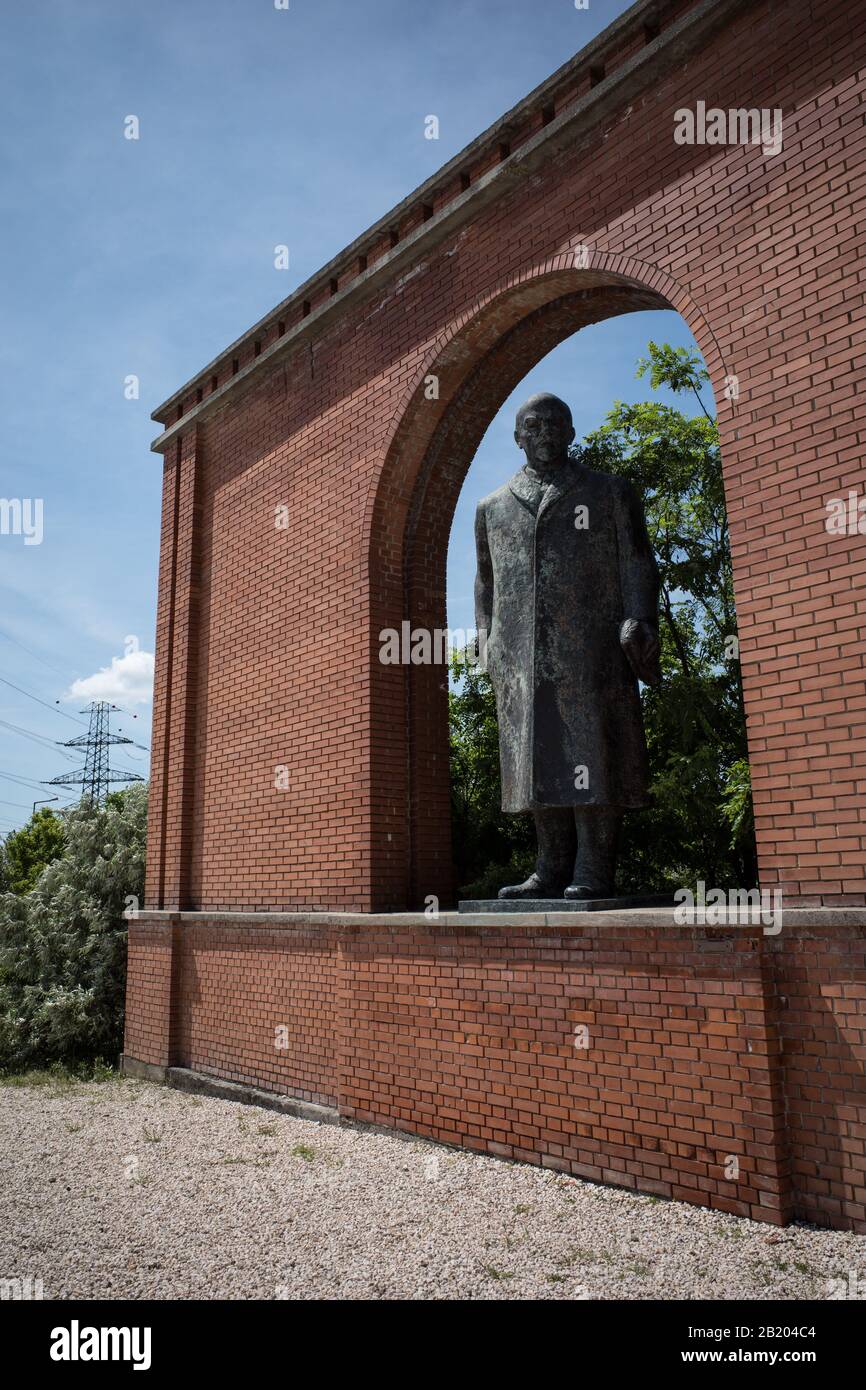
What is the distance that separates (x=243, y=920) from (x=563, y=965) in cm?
336

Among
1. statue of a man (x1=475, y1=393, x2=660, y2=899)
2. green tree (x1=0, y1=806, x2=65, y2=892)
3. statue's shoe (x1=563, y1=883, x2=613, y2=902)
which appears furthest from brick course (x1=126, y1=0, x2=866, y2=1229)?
green tree (x1=0, y1=806, x2=65, y2=892)

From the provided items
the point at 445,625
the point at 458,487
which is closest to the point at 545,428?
the point at 458,487

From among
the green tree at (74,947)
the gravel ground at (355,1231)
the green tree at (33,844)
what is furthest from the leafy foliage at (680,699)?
the green tree at (33,844)

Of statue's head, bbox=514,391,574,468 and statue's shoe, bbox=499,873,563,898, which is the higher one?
statue's head, bbox=514,391,574,468

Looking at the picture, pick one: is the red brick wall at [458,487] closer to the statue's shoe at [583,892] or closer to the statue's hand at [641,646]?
the statue's hand at [641,646]

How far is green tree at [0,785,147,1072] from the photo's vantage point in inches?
353

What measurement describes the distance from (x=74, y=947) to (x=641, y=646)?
7011 millimetres

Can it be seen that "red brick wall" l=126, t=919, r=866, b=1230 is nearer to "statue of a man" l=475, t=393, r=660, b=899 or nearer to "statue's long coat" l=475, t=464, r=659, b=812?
"statue of a man" l=475, t=393, r=660, b=899

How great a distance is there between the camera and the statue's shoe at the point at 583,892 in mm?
5039

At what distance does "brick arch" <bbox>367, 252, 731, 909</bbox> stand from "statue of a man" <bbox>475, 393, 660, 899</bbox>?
1020mm

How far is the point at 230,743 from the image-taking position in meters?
8.02

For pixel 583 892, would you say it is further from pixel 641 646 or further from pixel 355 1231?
pixel 355 1231

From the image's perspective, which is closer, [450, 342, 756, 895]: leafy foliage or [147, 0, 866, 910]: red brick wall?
[147, 0, 866, 910]: red brick wall

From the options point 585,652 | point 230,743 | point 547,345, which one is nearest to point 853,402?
point 585,652
